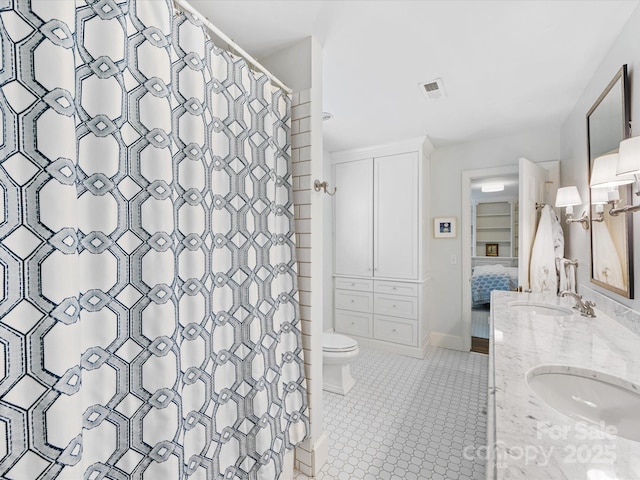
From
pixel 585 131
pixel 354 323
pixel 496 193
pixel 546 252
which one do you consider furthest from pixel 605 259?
pixel 496 193

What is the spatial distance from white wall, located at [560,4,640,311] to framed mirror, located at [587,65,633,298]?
3 cm

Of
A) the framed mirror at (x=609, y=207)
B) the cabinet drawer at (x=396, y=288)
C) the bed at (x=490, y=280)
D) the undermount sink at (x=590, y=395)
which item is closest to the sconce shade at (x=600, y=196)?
the framed mirror at (x=609, y=207)

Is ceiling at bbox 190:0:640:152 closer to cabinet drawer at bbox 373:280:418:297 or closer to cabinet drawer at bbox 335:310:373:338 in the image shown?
cabinet drawer at bbox 373:280:418:297

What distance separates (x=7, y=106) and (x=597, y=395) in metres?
1.76

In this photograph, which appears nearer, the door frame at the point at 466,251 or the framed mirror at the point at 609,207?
the framed mirror at the point at 609,207

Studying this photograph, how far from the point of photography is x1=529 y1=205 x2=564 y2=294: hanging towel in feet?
8.21

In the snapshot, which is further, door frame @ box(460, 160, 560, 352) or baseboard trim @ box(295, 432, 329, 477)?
door frame @ box(460, 160, 560, 352)

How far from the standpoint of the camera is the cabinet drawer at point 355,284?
137 inches

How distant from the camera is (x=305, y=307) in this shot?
5.24 ft

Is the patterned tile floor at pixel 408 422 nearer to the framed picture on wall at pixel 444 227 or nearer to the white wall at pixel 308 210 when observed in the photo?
the white wall at pixel 308 210

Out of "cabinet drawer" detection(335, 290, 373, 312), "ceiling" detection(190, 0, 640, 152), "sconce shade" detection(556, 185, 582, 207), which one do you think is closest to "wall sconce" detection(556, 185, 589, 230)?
"sconce shade" detection(556, 185, 582, 207)

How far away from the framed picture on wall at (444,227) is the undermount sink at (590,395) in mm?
2476

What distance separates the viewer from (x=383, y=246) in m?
3.38

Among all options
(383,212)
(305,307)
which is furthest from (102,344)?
(383,212)
